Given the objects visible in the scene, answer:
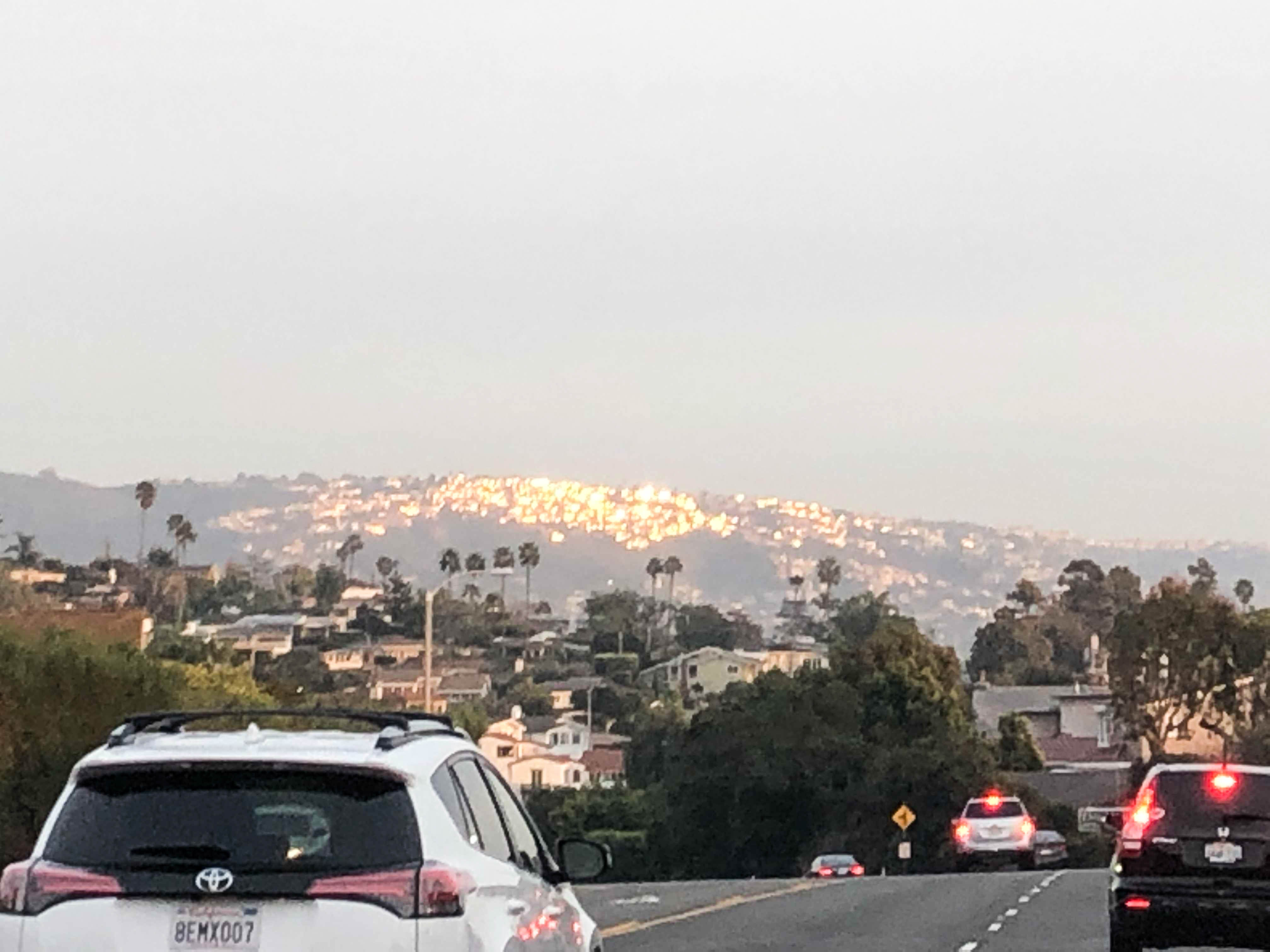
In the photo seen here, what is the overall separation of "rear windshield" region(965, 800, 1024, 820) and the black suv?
34814 millimetres

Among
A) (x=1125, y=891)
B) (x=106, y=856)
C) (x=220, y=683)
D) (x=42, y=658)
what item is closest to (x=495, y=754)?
(x=220, y=683)

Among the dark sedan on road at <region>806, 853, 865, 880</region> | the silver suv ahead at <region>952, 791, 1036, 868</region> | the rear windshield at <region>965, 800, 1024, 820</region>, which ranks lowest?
the dark sedan on road at <region>806, 853, 865, 880</region>

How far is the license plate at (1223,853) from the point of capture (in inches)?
829

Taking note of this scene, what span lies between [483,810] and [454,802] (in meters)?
0.58

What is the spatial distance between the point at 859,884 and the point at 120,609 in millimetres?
82756

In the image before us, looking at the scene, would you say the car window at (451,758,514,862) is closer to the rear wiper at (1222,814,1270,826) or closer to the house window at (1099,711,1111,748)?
the rear wiper at (1222,814,1270,826)

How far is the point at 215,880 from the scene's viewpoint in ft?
28.5

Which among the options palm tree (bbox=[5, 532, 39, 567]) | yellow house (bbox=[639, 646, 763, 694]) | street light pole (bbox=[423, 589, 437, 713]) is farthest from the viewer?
palm tree (bbox=[5, 532, 39, 567])

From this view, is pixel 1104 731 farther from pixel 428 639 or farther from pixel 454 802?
pixel 454 802

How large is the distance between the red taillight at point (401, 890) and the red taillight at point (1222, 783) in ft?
44.2

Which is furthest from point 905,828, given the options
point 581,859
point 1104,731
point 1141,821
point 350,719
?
point 350,719

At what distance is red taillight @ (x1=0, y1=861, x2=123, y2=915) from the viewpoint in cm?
875

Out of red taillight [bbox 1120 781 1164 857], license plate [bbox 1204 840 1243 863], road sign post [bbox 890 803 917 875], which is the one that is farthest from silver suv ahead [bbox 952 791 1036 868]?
license plate [bbox 1204 840 1243 863]

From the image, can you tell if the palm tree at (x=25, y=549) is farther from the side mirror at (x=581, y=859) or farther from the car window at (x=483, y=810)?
the car window at (x=483, y=810)
